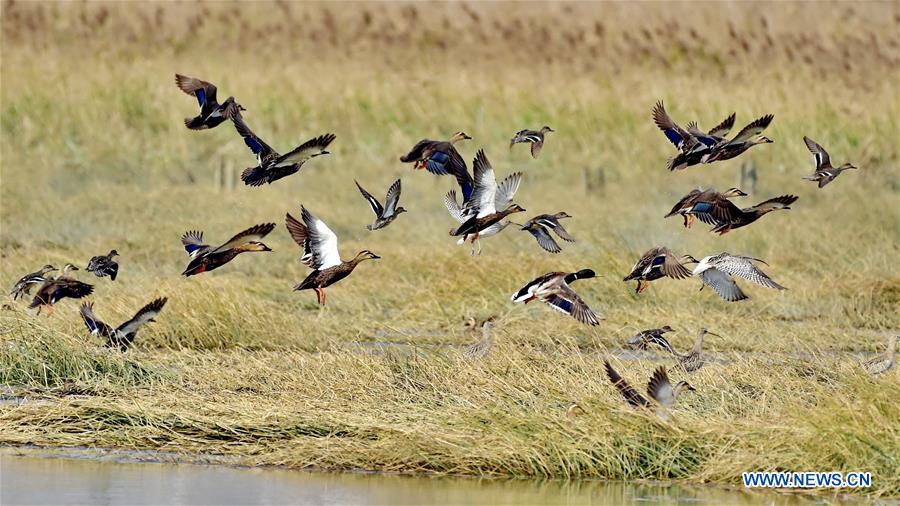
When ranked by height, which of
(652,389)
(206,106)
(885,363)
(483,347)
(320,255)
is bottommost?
(652,389)

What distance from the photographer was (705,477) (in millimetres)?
10266

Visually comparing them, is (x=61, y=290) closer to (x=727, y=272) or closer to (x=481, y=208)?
(x=481, y=208)

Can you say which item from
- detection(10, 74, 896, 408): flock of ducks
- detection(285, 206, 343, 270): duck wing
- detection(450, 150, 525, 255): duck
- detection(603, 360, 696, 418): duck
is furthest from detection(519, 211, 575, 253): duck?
detection(603, 360, 696, 418): duck

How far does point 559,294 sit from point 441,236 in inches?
394

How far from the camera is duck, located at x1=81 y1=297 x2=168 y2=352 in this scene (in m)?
13.3

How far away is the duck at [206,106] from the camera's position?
1240 cm

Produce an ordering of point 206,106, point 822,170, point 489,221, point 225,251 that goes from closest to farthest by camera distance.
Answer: point 225,251
point 206,106
point 489,221
point 822,170

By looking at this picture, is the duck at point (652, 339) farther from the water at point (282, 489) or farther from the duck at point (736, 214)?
the water at point (282, 489)

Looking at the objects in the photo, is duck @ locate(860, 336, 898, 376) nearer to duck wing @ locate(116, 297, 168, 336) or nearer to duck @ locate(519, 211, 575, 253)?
duck @ locate(519, 211, 575, 253)

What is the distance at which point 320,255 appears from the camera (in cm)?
1277

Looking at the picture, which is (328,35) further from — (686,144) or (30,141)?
(686,144)

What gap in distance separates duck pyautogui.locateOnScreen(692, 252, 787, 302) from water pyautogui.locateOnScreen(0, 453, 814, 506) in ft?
8.54

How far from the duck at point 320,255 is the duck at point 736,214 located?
102 inches

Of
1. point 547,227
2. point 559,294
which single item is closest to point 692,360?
point 559,294
